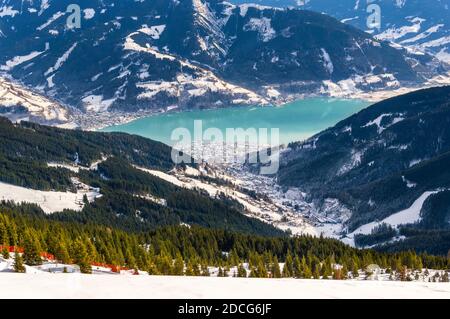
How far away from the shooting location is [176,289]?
1442 inches

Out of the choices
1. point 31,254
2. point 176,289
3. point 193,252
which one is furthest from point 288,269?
point 176,289

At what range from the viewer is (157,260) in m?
83.0

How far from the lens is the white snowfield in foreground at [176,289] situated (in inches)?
1339

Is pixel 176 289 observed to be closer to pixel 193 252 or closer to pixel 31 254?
pixel 31 254

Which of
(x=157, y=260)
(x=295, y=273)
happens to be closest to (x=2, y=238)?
(x=157, y=260)

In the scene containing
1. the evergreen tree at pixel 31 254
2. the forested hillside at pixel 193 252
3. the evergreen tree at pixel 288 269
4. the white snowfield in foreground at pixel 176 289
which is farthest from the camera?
the evergreen tree at pixel 288 269

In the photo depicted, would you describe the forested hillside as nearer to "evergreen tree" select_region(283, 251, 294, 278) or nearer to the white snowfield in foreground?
"evergreen tree" select_region(283, 251, 294, 278)

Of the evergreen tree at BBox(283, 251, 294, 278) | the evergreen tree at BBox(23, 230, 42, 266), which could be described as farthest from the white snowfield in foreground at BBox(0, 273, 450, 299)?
the evergreen tree at BBox(283, 251, 294, 278)

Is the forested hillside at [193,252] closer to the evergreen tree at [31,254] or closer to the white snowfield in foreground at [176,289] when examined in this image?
the evergreen tree at [31,254]

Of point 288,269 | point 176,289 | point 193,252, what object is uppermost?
point 176,289

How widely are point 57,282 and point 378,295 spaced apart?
18.4 metres

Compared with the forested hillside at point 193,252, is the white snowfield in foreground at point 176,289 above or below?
above

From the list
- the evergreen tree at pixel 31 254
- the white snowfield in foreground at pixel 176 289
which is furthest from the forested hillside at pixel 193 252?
the white snowfield in foreground at pixel 176 289
